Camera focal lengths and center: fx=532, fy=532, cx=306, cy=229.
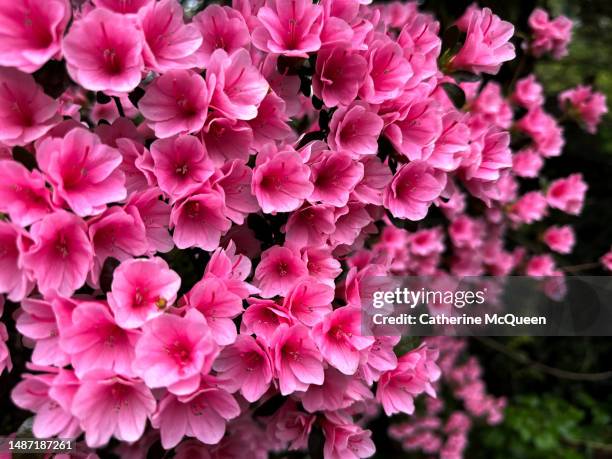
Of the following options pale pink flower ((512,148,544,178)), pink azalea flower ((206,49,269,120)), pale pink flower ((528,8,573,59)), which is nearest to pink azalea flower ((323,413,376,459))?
pink azalea flower ((206,49,269,120))

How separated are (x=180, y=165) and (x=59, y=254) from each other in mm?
246

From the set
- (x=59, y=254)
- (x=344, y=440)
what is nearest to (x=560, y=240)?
(x=344, y=440)

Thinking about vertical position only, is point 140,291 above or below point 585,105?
above

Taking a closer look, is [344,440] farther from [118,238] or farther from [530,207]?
[530,207]

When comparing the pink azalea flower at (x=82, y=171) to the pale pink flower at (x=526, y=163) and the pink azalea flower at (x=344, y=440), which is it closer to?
the pink azalea flower at (x=344, y=440)

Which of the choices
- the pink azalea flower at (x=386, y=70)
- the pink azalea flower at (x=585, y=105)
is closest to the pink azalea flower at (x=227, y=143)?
the pink azalea flower at (x=386, y=70)

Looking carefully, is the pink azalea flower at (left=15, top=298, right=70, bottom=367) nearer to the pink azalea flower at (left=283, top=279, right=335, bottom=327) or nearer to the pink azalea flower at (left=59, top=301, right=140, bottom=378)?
the pink azalea flower at (left=59, top=301, right=140, bottom=378)

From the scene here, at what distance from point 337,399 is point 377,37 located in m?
0.71

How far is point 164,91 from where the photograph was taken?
2.97ft

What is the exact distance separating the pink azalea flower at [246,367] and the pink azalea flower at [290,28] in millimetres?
518

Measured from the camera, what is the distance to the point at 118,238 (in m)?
0.88

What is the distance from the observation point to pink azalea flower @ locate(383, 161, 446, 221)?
3.47ft

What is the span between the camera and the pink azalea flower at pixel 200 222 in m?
0.92

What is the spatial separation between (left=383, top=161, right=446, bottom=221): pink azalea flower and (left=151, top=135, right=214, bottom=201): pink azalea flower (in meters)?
0.37
